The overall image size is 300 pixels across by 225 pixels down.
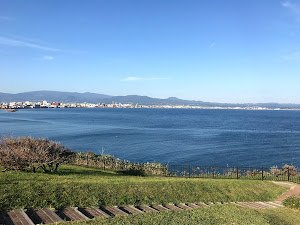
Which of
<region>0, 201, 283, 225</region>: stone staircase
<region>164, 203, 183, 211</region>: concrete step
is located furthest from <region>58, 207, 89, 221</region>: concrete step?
<region>164, 203, 183, 211</region>: concrete step

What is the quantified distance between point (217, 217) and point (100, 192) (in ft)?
13.8

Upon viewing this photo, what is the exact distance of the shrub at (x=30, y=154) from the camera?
16047 mm

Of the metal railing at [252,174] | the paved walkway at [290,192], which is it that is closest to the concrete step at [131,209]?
the paved walkway at [290,192]

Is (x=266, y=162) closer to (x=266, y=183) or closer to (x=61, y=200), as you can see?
(x=266, y=183)

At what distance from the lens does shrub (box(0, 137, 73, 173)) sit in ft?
52.6

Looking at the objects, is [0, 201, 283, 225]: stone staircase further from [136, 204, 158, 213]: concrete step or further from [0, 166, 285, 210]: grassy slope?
[0, 166, 285, 210]: grassy slope

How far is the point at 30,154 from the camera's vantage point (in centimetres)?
1644

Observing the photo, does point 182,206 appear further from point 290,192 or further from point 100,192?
point 290,192

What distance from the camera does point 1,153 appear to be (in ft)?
52.6

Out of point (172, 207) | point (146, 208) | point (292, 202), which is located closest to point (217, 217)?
point (172, 207)

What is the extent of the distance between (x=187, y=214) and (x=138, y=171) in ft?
42.5

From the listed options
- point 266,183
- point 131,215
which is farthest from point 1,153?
point 266,183

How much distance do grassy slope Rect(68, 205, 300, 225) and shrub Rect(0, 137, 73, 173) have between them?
7489 millimetres

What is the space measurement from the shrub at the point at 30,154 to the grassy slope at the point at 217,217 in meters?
7.49
